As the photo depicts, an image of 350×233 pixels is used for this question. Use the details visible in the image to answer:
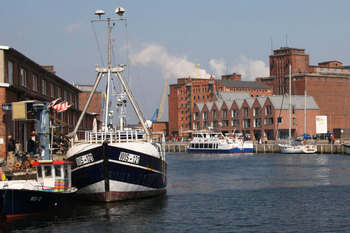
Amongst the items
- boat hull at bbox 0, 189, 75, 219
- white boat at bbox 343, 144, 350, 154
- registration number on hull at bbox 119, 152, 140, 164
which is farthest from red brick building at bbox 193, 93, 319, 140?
boat hull at bbox 0, 189, 75, 219

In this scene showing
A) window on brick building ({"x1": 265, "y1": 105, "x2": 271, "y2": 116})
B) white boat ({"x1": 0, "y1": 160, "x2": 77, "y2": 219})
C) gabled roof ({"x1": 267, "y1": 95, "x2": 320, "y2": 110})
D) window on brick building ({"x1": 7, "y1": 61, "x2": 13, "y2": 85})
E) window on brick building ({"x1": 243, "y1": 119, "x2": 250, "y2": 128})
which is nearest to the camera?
white boat ({"x1": 0, "y1": 160, "x2": 77, "y2": 219})

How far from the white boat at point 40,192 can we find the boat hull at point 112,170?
154cm

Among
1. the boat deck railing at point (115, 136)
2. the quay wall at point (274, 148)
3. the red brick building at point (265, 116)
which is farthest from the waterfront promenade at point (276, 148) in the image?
the boat deck railing at point (115, 136)

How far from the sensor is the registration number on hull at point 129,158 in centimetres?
3622

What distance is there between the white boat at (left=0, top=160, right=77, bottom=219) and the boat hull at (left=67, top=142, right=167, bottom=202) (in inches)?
60.5

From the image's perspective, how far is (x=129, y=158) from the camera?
120 feet

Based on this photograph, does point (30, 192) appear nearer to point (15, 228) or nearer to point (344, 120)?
point (15, 228)

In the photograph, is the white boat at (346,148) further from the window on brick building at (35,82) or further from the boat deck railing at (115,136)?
the boat deck railing at (115,136)

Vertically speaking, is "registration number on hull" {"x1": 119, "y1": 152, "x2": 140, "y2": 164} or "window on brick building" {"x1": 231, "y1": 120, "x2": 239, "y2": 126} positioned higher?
"window on brick building" {"x1": 231, "y1": 120, "x2": 239, "y2": 126}

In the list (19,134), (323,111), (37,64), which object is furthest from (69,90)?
(323,111)

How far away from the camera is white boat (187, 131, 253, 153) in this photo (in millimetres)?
123750

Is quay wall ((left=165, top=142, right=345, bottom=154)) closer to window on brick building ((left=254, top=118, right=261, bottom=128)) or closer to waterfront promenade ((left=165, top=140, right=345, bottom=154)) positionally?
waterfront promenade ((left=165, top=140, right=345, bottom=154))

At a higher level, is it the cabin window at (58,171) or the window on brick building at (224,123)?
the window on brick building at (224,123)

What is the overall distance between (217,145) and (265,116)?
130 feet
